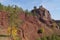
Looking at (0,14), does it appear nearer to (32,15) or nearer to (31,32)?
(31,32)

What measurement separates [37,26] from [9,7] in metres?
8.30

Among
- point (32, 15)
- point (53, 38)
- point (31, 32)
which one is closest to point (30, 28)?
point (31, 32)

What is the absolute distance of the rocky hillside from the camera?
34719mm

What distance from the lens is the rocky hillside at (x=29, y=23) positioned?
34.7 meters

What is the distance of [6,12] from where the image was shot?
37.0 meters

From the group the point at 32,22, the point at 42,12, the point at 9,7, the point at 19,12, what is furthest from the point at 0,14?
the point at 42,12

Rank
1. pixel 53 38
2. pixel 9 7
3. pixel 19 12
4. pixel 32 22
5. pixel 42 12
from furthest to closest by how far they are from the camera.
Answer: pixel 42 12
pixel 32 22
pixel 19 12
pixel 9 7
pixel 53 38

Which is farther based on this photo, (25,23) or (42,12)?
(42,12)

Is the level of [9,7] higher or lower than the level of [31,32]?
higher

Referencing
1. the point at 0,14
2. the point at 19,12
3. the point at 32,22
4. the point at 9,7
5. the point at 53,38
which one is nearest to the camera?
the point at 53,38

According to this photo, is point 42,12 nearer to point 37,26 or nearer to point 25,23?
point 37,26

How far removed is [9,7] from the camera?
1567 inches

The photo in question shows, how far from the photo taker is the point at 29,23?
43781mm

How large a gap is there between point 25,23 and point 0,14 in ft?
25.0
